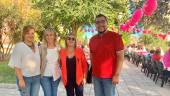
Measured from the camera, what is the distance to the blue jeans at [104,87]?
6.37m

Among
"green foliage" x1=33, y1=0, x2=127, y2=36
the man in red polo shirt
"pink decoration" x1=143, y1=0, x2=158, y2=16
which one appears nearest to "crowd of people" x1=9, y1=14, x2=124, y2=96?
the man in red polo shirt

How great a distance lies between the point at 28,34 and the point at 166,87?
9194 millimetres

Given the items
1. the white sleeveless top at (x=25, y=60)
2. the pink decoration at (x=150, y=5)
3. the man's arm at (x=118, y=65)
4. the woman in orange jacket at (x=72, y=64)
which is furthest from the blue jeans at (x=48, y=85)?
the pink decoration at (x=150, y=5)

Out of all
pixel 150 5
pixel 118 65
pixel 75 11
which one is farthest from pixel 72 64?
pixel 75 11

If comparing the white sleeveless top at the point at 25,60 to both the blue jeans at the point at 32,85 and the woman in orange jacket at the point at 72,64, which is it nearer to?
the blue jeans at the point at 32,85

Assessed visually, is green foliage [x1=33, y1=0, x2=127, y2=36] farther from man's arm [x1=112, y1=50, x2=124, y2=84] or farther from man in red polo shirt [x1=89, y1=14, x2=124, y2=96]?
man's arm [x1=112, y1=50, x2=124, y2=84]

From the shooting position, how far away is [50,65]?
707 centimetres

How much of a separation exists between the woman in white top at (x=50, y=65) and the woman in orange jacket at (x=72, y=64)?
0.13 metres

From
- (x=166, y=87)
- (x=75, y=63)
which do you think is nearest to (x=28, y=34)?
(x=75, y=63)

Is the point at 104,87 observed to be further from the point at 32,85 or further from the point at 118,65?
the point at 32,85

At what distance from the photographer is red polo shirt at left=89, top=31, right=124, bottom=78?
628cm

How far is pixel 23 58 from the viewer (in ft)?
21.7

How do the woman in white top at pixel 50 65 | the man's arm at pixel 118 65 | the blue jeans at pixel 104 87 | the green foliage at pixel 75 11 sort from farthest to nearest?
the green foliage at pixel 75 11 < the woman in white top at pixel 50 65 < the blue jeans at pixel 104 87 < the man's arm at pixel 118 65

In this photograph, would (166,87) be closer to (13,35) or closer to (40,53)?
(40,53)
